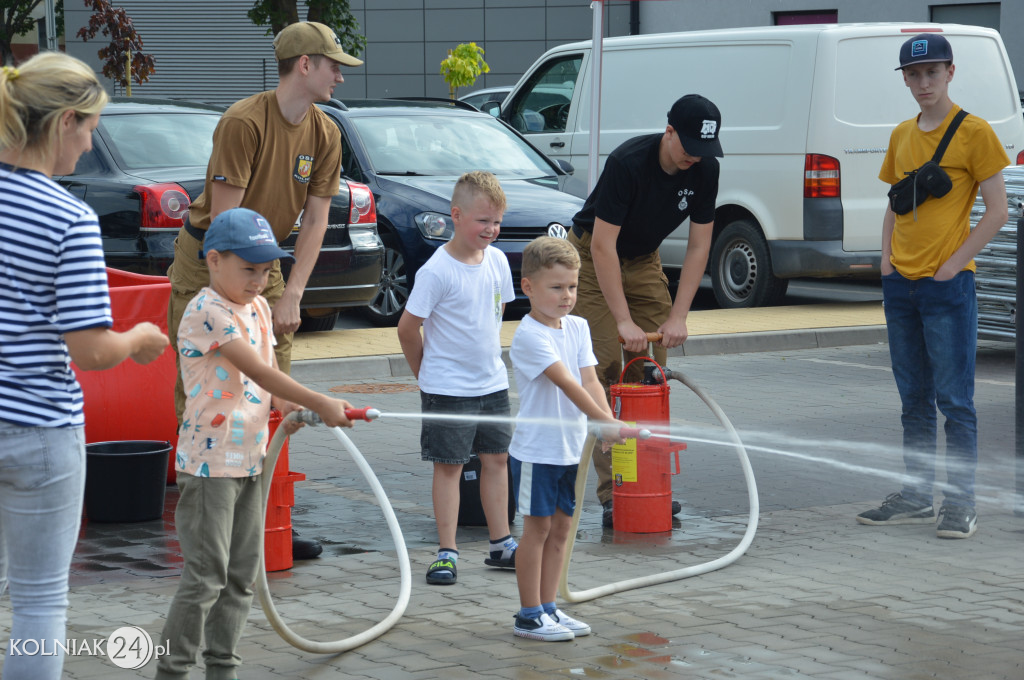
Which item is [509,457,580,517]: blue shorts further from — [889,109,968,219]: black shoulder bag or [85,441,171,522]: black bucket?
[889,109,968,219]: black shoulder bag

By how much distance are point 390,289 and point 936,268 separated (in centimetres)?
674

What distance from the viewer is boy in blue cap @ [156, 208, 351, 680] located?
4039 millimetres

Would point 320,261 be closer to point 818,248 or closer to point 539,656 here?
point 818,248

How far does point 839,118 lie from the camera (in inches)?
504

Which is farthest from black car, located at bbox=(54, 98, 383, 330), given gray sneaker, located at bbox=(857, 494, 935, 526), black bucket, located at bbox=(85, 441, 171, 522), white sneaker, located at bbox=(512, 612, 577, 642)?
white sneaker, located at bbox=(512, 612, 577, 642)

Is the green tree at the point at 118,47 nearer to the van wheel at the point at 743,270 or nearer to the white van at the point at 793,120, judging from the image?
the white van at the point at 793,120

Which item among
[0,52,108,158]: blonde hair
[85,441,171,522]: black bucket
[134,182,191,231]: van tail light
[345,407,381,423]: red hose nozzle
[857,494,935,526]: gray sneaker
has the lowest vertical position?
[857,494,935,526]: gray sneaker

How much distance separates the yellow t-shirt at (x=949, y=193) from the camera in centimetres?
633

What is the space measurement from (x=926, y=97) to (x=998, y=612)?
7.82 ft

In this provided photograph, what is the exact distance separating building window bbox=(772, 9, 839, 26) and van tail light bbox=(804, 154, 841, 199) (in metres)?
18.3

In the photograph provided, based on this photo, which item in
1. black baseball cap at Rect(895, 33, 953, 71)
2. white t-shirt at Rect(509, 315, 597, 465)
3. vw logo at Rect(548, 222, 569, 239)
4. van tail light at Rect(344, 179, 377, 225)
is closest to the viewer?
white t-shirt at Rect(509, 315, 597, 465)

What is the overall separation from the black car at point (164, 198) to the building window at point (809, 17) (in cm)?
2105

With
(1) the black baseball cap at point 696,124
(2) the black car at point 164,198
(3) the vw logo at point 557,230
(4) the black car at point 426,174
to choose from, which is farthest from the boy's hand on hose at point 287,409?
(3) the vw logo at point 557,230

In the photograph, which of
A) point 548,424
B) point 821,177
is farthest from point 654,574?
point 821,177
